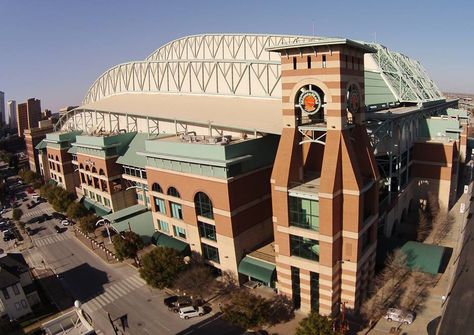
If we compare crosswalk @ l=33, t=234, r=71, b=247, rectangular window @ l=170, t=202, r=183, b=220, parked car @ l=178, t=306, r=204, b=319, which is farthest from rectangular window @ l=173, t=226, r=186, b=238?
crosswalk @ l=33, t=234, r=71, b=247

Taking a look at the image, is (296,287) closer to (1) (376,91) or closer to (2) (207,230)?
(2) (207,230)

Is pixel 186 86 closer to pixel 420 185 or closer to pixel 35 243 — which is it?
pixel 35 243

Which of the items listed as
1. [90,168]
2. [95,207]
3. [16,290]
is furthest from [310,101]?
[90,168]

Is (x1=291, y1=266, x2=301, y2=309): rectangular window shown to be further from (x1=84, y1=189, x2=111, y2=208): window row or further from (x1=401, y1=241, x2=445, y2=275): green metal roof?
(x1=84, y1=189, x2=111, y2=208): window row

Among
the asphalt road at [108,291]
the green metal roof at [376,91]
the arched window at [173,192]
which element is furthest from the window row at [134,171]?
the green metal roof at [376,91]

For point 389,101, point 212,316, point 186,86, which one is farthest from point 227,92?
point 212,316
